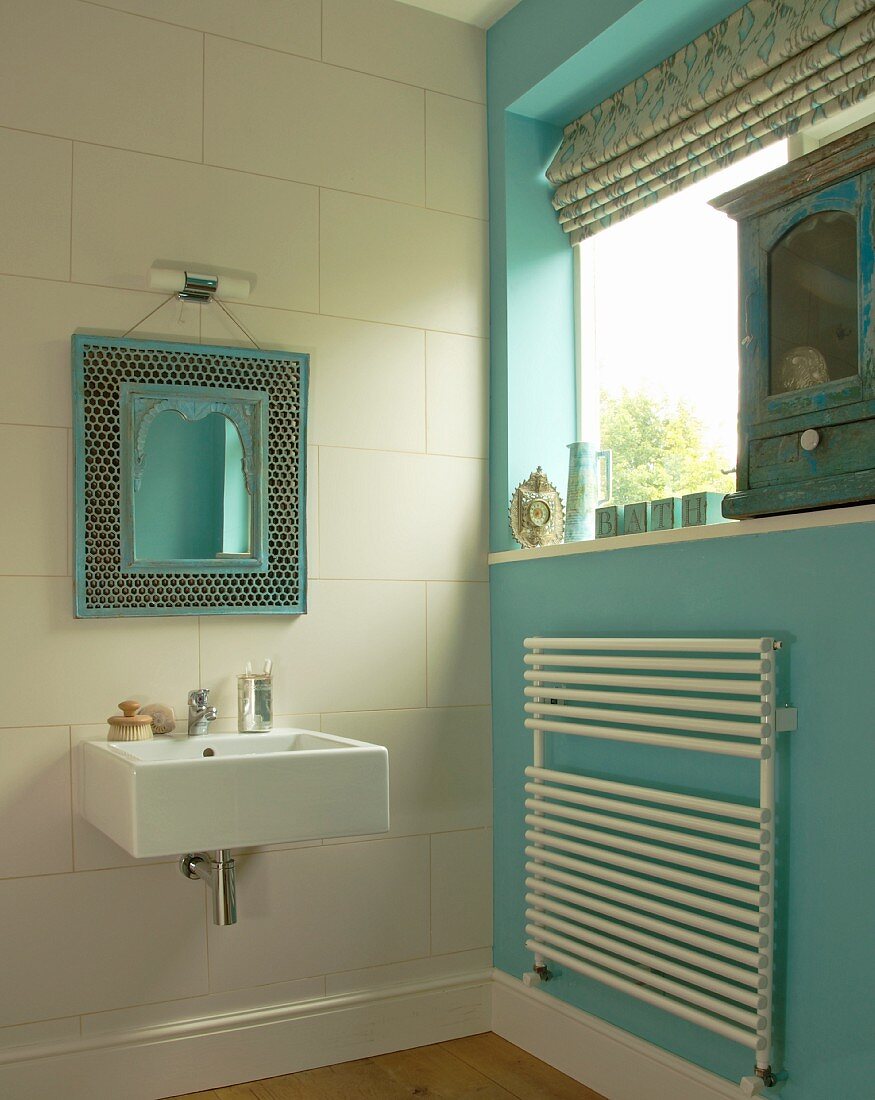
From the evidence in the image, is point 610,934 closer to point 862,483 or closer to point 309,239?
point 862,483

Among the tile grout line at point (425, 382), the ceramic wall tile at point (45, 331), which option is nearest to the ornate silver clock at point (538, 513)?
the tile grout line at point (425, 382)

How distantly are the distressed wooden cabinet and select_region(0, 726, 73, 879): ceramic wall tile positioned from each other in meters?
1.45

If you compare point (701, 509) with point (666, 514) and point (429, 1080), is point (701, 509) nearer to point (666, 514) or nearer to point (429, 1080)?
point (666, 514)

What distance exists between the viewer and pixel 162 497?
2344mm

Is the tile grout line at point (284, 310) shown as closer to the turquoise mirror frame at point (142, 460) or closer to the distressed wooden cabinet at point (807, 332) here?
the turquoise mirror frame at point (142, 460)

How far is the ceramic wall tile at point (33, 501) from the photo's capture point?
2.21m

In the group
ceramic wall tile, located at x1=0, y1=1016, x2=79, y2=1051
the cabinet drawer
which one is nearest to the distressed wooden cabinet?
the cabinet drawer

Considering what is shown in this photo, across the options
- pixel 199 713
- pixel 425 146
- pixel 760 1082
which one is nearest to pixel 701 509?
pixel 760 1082

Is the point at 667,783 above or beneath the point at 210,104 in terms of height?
beneath

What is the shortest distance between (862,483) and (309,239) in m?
1.46

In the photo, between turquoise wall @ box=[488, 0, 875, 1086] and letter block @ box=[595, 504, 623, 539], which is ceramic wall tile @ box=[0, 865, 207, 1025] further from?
letter block @ box=[595, 504, 623, 539]

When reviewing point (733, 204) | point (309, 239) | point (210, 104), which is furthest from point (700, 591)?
point (210, 104)

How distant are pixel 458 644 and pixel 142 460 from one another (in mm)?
908

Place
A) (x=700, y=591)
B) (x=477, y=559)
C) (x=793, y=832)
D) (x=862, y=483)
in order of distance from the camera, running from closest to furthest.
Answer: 1. (x=862, y=483)
2. (x=793, y=832)
3. (x=700, y=591)
4. (x=477, y=559)
